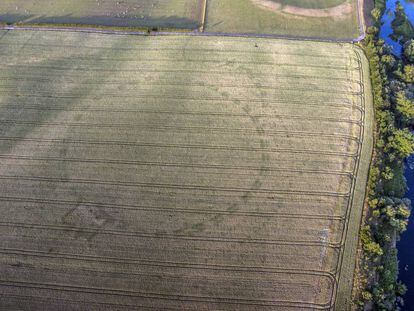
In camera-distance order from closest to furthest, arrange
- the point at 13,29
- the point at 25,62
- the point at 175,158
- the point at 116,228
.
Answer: the point at 116,228
the point at 175,158
the point at 25,62
the point at 13,29

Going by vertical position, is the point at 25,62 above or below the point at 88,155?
above

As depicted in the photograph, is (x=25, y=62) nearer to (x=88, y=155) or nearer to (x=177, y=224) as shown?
(x=88, y=155)

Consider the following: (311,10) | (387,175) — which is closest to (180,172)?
(387,175)

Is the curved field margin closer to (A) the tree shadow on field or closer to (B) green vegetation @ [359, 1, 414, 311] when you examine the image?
(B) green vegetation @ [359, 1, 414, 311]

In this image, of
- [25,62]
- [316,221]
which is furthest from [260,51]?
[25,62]

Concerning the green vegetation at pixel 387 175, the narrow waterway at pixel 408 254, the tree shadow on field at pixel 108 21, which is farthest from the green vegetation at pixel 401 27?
the tree shadow on field at pixel 108 21

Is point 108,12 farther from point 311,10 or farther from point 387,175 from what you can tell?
point 387,175

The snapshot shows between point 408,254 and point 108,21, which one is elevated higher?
point 108,21
